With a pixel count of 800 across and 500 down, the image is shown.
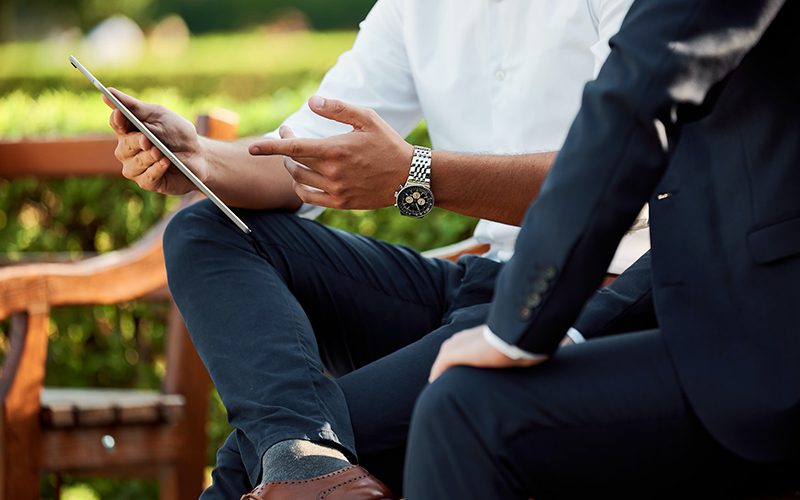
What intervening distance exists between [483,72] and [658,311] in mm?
1110

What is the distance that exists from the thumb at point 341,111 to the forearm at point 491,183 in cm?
18

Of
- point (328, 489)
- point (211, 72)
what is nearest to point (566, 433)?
point (328, 489)

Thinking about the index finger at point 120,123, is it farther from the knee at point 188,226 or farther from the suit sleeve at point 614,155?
the suit sleeve at point 614,155

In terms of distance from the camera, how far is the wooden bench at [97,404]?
292 centimetres

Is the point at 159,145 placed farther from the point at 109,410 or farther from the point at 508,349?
the point at 109,410

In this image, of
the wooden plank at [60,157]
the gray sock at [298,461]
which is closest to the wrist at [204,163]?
the gray sock at [298,461]

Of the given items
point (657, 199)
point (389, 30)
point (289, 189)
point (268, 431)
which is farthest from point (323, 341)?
point (657, 199)

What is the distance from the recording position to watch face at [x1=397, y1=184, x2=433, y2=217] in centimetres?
206

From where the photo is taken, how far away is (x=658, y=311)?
1.43m

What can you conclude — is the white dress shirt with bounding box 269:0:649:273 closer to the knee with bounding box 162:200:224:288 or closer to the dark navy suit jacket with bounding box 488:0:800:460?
the knee with bounding box 162:200:224:288

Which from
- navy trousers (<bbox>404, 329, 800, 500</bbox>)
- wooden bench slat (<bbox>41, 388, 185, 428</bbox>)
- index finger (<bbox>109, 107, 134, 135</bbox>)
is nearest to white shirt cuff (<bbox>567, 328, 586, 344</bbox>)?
navy trousers (<bbox>404, 329, 800, 500</bbox>)

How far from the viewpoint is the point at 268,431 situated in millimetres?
1774

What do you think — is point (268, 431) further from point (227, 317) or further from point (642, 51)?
point (642, 51)

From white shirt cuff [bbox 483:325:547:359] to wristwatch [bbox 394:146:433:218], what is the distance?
28.7 inches
